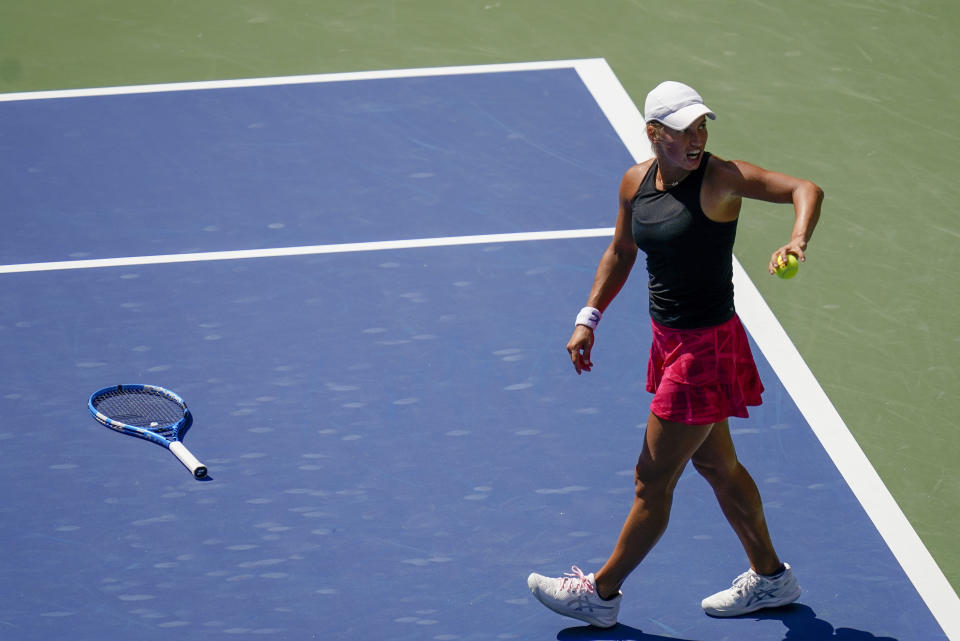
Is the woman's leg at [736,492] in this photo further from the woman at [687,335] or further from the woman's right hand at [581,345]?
the woman's right hand at [581,345]

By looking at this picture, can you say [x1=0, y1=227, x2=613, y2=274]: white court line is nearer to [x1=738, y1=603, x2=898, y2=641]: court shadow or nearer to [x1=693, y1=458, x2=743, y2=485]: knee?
[x1=693, y1=458, x2=743, y2=485]: knee

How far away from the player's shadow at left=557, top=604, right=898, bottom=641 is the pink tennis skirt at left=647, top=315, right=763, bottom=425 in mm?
937

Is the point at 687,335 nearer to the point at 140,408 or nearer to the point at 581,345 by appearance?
the point at 581,345

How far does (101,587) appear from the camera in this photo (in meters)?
5.26

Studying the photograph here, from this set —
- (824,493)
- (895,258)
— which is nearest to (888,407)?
(824,493)

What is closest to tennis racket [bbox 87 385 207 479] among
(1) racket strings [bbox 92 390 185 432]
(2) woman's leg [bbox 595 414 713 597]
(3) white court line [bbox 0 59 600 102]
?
(1) racket strings [bbox 92 390 185 432]

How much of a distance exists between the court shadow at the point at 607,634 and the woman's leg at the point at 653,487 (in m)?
0.21

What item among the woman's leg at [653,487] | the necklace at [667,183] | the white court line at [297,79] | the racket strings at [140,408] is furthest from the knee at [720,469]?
the white court line at [297,79]

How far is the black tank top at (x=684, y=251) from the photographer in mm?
4461

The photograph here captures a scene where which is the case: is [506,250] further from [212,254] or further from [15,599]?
[15,599]

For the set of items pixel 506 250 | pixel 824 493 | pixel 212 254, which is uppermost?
pixel 212 254

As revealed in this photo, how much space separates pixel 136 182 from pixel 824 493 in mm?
4873

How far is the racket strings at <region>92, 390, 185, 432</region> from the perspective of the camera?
20.1 ft

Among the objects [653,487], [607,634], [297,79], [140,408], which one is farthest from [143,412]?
[297,79]
